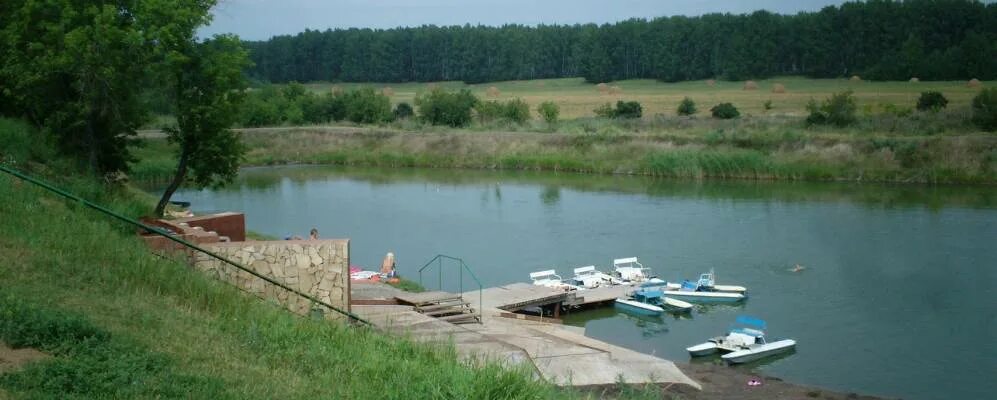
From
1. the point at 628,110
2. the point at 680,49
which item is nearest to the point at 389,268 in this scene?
the point at 628,110

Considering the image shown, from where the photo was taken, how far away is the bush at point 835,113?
206ft

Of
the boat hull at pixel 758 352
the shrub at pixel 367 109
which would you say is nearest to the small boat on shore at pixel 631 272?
the boat hull at pixel 758 352

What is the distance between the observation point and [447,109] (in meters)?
76.4

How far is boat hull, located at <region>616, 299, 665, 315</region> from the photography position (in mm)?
26158

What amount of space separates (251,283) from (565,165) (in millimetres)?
43535

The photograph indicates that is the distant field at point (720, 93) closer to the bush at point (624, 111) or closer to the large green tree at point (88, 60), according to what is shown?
the bush at point (624, 111)

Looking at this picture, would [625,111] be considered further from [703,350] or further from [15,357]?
[15,357]

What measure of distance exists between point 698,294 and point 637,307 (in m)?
2.05

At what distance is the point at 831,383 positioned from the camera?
20.5 metres

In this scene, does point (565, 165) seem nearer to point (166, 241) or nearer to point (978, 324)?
point (978, 324)

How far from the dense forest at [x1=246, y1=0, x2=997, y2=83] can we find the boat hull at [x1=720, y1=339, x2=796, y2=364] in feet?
245

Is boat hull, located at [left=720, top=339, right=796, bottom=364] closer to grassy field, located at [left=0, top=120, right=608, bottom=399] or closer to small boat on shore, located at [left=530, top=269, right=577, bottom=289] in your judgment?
small boat on shore, located at [left=530, top=269, right=577, bottom=289]

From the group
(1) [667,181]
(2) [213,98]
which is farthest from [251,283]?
(1) [667,181]

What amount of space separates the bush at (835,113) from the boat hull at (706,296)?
38.0 meters
